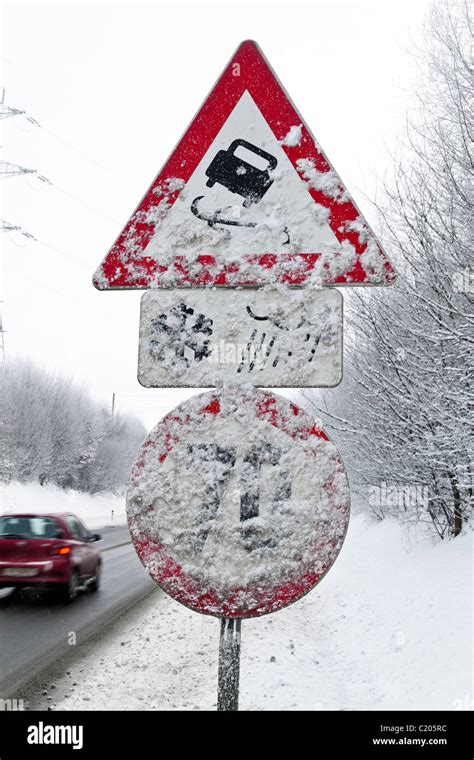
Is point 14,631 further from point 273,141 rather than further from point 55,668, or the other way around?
point 273,141


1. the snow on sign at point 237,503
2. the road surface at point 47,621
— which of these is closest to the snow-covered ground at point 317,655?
the road surface at point 47,621

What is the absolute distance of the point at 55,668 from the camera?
17.9 ft

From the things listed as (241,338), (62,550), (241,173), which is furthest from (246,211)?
(62,550)

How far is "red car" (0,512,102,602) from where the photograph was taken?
8.88 m

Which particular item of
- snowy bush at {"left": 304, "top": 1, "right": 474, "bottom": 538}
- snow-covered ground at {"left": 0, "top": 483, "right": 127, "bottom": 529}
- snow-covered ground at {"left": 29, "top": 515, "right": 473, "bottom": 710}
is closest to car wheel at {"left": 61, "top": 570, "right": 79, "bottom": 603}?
snow-covered ground at {"left": 29, "top": 515, "right": 473, "bottom": 710}

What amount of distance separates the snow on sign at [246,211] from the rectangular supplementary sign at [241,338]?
0.06 m

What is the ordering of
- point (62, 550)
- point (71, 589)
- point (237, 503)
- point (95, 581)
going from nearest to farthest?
1. point (237, 503)
2. point (62, 550)
3. point (71, 589)
4. point (95, 581)

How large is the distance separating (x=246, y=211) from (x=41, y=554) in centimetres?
876

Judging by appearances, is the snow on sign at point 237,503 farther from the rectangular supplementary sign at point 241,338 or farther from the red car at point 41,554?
the red car at point 41,554

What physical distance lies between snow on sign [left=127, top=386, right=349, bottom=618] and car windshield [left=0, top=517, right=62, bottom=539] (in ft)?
28.7

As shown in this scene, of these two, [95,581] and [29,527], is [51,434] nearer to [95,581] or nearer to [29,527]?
[95,581]

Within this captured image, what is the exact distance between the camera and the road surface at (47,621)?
5.47 metres

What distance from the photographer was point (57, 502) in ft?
138
